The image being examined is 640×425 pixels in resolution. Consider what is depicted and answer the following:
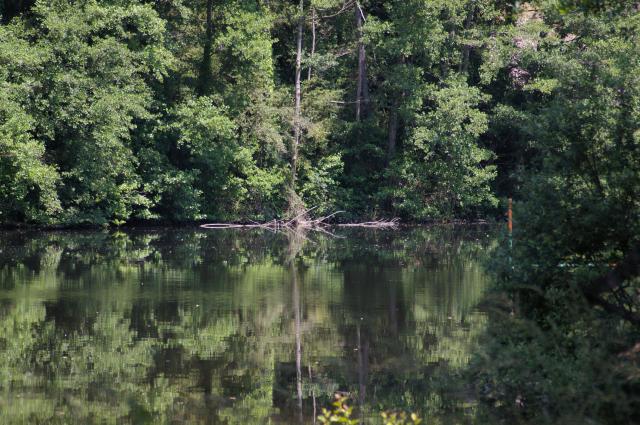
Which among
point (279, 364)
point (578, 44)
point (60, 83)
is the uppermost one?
point (578, 44)

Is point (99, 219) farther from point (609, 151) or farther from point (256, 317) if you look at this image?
point (609, 151)

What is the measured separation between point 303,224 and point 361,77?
720cm

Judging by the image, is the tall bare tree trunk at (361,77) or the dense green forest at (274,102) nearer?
the dense green forest at (274,102)

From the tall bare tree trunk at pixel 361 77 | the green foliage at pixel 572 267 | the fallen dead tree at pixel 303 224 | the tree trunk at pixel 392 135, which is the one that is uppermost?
the tall bare tree trunk at pixel 361 77

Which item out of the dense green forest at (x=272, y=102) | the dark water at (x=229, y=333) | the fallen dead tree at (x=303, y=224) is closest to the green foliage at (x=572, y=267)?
the dark water at (x=229, y=333)

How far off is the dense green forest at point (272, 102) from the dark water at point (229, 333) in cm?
617

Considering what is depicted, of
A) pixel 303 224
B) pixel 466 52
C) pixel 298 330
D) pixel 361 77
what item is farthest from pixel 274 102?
pixel 298 330

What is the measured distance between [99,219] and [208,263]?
1095 cm

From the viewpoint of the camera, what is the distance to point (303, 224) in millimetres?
40031

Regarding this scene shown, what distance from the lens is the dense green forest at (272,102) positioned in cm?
3303

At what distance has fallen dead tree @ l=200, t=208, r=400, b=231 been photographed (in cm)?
3858

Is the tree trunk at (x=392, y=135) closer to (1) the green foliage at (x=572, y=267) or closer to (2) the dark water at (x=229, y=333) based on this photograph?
(2) the dark water at (x=229, y=333)

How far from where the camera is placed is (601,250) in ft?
35.7


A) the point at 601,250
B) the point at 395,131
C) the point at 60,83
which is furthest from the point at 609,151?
the point at 395,131
